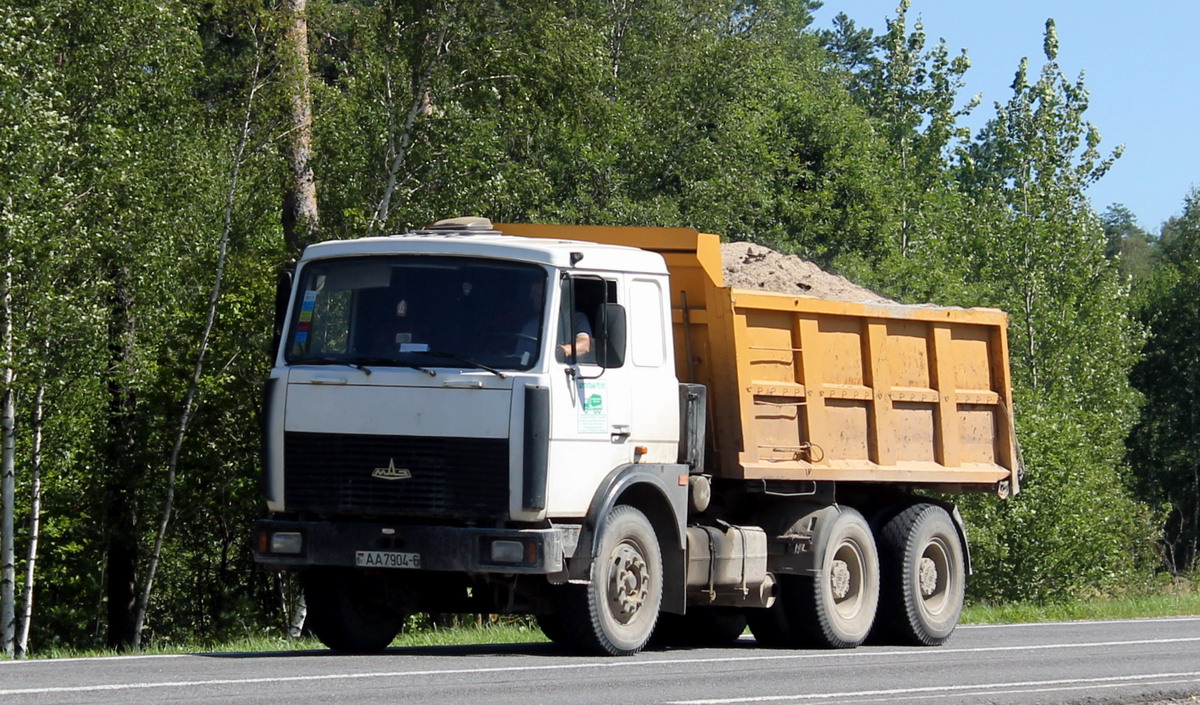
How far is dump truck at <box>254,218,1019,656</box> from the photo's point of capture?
10477 millimetres

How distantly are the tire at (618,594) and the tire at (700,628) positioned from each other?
2.78 meters

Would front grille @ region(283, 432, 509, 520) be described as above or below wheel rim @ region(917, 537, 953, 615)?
above

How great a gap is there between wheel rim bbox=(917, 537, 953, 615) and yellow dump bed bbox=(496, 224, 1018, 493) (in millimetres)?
558

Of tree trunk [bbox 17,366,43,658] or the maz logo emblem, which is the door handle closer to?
the maz logo emblem

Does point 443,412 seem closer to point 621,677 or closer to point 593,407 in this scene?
point 593,407

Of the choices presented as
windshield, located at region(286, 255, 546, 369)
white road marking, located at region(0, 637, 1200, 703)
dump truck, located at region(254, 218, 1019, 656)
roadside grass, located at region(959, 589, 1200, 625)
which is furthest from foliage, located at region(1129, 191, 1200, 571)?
windshield, located at region(286, 255, 546, 369)

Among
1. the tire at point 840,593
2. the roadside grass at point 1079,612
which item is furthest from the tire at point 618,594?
the roadside grass at point 1079,612

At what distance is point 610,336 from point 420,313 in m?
1.21

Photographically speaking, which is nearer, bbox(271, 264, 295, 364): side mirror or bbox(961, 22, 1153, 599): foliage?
bbox(271, 264, 295, 364): side mirror

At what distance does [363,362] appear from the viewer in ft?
35.3

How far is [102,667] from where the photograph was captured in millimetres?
9773

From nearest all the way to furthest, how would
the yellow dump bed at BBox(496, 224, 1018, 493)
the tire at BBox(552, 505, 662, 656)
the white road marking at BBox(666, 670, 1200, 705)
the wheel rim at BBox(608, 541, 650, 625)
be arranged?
1. the white road marking at BBox(666, 670, 1200, 705)
2. the tire at BBox(552, 505, 662, 656)
3. the wheel rim at BBox(608, 541, 650, 625)
4. the yellow dump bed at BBox(496, 224, 1018, 493)

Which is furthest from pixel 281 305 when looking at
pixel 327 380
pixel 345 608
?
pixel 345 608

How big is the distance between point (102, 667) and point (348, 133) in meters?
16.9
